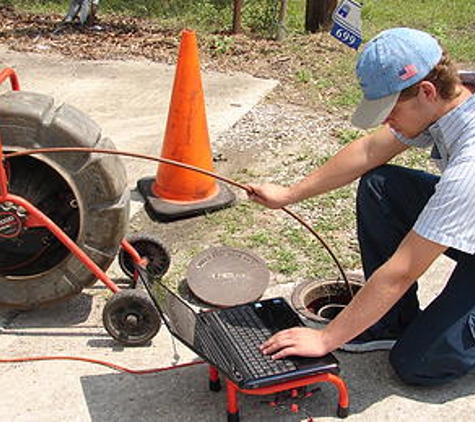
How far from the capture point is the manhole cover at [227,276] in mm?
3701

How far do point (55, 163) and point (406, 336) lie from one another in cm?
163

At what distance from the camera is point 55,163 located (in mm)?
3201

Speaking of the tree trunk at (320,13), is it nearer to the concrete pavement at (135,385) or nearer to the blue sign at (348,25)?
the blue sign at (348,25)

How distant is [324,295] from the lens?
3.76 m

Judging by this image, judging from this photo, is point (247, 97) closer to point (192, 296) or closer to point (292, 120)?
point (292, 120)

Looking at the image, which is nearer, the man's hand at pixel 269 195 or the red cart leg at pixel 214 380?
the red cart leg at pixel 214 380

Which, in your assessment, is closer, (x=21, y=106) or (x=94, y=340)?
(x=21, y=106)

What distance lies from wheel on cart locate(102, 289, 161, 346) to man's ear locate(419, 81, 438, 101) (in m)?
1.43

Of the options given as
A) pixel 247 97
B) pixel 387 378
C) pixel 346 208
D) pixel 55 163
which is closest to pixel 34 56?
pixel 247 97

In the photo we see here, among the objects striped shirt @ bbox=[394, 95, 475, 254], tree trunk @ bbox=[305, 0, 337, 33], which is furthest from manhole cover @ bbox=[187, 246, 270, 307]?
tree trunk @ bbox=[305, 0, 337, 33]

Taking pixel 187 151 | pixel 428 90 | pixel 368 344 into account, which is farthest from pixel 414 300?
pixel 187 151

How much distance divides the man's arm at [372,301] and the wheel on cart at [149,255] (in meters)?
1.12

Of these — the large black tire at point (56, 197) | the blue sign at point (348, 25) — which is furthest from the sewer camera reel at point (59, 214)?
the blue sign at point (348, 25)

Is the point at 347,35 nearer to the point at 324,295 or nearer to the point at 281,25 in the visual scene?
the point at 281,25
